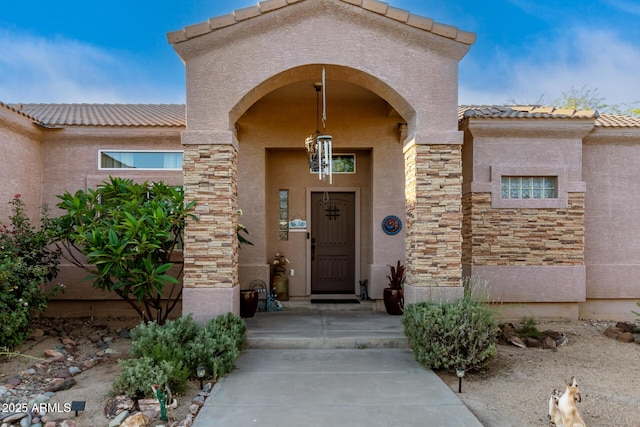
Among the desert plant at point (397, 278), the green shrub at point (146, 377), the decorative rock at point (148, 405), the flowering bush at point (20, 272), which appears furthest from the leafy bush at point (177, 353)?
the desert plant at point (397, 278)

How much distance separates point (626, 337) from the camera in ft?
23.9

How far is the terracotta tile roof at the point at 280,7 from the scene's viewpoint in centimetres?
631

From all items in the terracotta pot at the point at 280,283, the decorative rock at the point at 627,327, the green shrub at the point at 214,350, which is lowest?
the decorative rock at the point at 627,327

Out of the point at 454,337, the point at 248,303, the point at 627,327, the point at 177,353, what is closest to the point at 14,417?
the point at 177,353

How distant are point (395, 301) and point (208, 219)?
3800mm

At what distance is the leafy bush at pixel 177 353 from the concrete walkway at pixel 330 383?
32 centimetres

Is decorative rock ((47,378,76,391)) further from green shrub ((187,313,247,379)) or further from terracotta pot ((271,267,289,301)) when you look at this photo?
terracotta pot ((271,267,289,301))

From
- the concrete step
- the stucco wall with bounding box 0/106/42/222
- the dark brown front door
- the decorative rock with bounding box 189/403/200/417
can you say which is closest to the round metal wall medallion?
the dark brown front door

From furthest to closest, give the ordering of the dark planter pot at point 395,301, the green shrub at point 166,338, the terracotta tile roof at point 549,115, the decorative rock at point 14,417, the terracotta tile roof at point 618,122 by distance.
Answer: the terracotta tile roof at point 618,122 → the terracotta tile roof at point 549,115 → the dark planter pot at point 395,301 → the green shrub at point 166,338 → the decorative rock at point 14,417

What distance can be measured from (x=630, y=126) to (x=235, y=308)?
8.29m

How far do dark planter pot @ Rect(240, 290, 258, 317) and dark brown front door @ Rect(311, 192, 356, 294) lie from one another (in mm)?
1926

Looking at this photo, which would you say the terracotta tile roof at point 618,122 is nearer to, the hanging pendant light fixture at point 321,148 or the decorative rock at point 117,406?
the hanging pendant light fixture at point 321,148

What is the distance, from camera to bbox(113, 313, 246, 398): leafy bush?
4.57 metres

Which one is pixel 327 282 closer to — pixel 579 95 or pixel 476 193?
pixel 476 193
